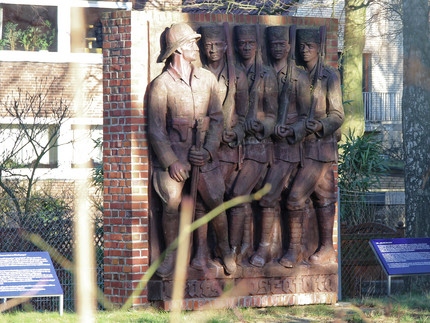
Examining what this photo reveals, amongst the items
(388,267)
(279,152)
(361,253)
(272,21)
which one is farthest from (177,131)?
(361,253)

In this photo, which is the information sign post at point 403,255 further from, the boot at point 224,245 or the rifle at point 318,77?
the boot at point 224,245

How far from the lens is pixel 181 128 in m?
8.15

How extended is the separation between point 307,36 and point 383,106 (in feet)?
68.6

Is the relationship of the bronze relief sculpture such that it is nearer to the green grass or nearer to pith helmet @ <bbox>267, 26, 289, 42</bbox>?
pith helmet @ <bbox>267, 26, 289, 42</bbox>

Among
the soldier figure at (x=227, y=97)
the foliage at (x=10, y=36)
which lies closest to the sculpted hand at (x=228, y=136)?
the soldier figure at (x=227, y=97)

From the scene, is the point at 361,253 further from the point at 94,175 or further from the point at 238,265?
the point at 94,175

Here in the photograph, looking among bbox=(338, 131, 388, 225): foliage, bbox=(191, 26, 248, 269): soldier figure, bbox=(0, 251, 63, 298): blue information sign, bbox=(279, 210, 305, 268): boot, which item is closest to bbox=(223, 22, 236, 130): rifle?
bbox=(191, 26, 248, 269): soldier figure

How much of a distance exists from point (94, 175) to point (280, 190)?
6.81 meters

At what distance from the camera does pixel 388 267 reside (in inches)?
369

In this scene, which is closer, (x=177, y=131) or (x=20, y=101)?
(x=177, y=131)

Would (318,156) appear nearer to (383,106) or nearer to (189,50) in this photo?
(189,50)

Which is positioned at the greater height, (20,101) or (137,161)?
(20,101)

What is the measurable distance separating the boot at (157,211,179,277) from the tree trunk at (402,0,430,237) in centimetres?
458

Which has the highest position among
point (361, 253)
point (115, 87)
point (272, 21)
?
point (272, 21)
